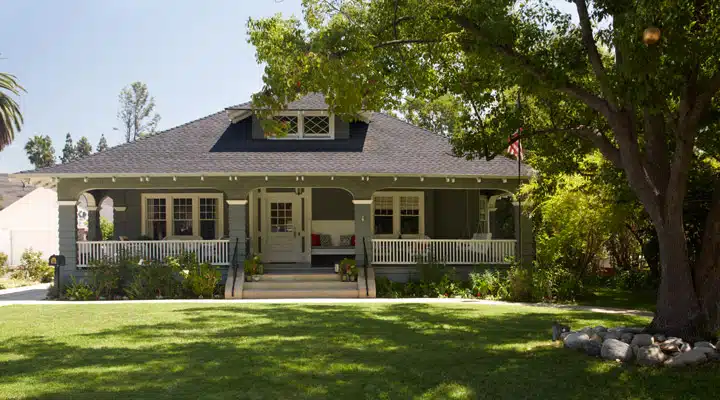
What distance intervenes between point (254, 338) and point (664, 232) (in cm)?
648

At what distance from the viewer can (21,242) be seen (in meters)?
32.8

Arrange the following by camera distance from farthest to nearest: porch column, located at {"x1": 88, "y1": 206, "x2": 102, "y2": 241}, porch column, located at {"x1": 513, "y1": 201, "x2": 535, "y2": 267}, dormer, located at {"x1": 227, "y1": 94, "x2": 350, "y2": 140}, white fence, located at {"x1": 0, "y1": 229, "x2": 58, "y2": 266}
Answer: white fence, located at {"x1": 0, "y1": 229, "x2": 58, "y2": 266}, porch column, located at {"x1": 88, "y1": 206, "x2": 102, "y2": 241}, dormer, located at {"x1": 227, "y1": 94, "x2": 350, "y2": 140}, porch column, located at {"x1": 513, "y1": 201, "x2": 535, "y2": 267}

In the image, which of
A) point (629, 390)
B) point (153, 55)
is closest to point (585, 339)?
point (629, 390)

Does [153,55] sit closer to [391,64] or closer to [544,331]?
[391,64]

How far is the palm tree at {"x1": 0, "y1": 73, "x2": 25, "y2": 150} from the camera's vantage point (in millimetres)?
42219

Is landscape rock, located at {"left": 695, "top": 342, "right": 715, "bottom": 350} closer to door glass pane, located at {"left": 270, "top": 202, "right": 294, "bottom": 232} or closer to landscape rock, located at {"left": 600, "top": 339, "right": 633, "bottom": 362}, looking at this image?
landscape rock, located at {"left": 600, "top": 339, "right": 633, "bottom": 362}

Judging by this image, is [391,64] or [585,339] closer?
[585,339]

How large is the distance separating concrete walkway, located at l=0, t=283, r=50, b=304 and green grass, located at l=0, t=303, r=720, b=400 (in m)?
5.14

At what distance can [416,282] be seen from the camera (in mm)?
20156

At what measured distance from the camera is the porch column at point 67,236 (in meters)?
19.9

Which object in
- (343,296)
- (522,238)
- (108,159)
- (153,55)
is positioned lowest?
(343,296)

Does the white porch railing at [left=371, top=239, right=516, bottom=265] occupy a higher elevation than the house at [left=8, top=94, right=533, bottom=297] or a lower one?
lower

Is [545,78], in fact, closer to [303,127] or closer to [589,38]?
[589,38]

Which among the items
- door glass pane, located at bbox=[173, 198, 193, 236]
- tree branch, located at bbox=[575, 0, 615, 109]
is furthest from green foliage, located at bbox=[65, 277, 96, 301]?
tree branch, located at bbox=[575, 0, 615, 109]
